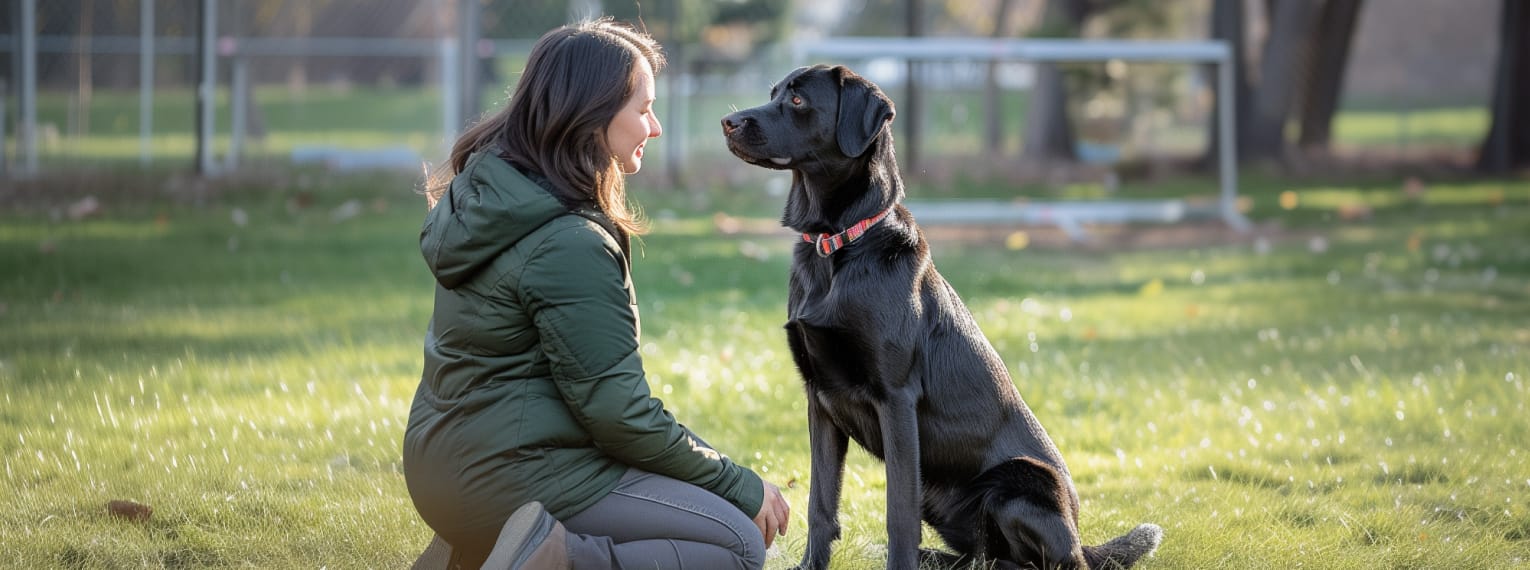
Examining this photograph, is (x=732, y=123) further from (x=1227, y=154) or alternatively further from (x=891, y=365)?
(x=1227, y=154)

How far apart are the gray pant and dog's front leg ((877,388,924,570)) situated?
38cm

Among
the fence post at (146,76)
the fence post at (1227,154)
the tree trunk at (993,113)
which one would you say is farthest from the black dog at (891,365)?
the tree trunk at (993,113)

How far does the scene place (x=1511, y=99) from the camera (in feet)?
53.0

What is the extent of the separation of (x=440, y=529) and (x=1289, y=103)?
16406 millimetres

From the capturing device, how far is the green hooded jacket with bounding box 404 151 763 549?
115 inches

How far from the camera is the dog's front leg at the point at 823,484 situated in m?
3.59

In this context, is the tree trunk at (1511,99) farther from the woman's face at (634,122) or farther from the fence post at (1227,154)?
the woman's face at (634,122)

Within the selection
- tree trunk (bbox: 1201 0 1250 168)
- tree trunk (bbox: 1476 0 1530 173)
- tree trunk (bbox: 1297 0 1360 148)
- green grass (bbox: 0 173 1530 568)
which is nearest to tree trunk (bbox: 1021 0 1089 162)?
tree trunk (bbox: 1201 0 1250 168)

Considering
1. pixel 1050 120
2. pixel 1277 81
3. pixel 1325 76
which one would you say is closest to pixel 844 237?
pixel 1277 81

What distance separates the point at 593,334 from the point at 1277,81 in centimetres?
1616

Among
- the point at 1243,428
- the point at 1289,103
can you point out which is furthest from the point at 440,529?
the point at 1289,103

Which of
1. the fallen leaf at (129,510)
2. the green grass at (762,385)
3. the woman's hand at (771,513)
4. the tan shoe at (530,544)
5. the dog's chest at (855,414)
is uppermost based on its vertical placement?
the dog's chest at (855,414)

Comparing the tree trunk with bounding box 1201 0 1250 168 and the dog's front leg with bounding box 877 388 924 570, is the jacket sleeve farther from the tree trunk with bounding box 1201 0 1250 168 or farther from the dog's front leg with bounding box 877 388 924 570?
the tree trunk with bounding box 1201 0 1250 168

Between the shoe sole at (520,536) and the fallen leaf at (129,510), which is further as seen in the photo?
the fallen leaf at (129,510)
